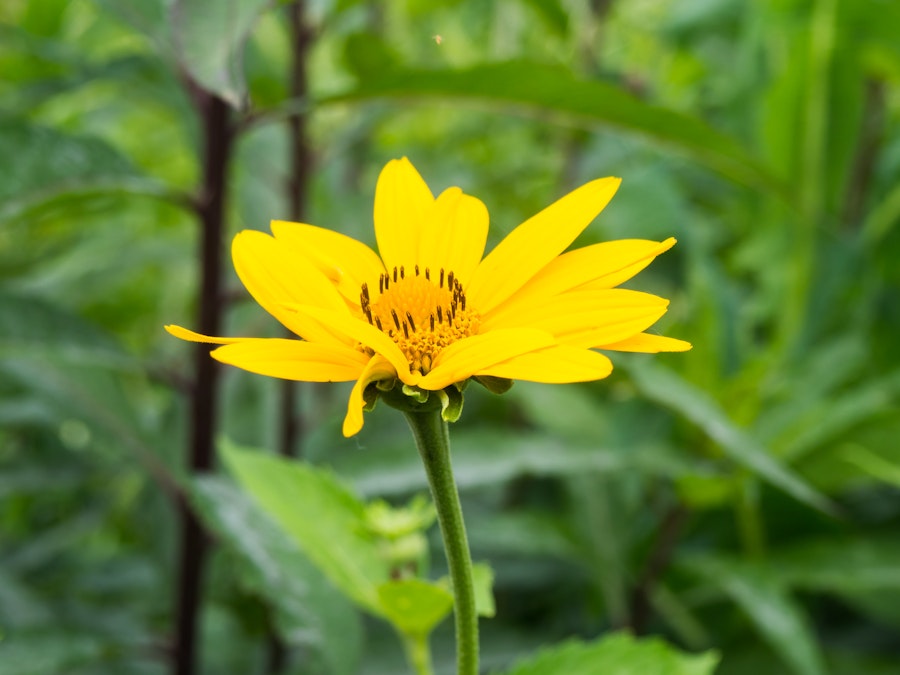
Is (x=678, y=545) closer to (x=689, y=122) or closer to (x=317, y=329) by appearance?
(x=689, y=122)

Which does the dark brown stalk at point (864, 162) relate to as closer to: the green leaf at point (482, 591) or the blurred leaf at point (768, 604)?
the blurred leaf at point (768, 604)

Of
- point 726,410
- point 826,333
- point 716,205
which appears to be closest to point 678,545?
point 726,410

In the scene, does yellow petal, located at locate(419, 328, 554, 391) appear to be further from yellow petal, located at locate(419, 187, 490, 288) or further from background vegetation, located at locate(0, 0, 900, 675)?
background vegetation, located at locate(0, 0, 900, 675)

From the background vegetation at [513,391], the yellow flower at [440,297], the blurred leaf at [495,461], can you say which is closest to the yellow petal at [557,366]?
the yellow flower at [440,297]

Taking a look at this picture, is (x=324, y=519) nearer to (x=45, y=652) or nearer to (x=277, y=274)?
(x=277, y=274)

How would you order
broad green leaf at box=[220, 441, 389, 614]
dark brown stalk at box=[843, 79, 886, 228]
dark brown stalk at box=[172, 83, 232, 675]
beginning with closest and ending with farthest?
broad green leaf at box=[220, 441, 389, 614], dark brown stalk at box=[172, 83, 232, 675], dark brown stalk at box=[843, 79, 886, 228]

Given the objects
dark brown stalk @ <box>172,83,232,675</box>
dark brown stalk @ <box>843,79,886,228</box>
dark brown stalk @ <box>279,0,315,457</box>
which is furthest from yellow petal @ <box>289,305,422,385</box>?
dark brown stalk @ <box>843,79,886,228</box>

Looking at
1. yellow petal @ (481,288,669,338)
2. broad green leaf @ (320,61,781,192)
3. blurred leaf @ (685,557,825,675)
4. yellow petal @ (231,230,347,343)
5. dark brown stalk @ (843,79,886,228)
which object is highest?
dark brown stalk @ (843,79,886,228)
